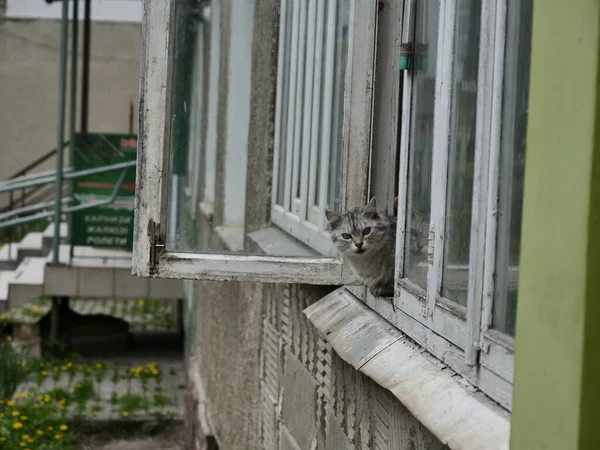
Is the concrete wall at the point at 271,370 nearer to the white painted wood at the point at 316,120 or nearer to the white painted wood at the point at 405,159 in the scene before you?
the white painted wood at the point at 316,120

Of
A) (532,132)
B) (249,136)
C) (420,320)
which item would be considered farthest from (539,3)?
(249,136)

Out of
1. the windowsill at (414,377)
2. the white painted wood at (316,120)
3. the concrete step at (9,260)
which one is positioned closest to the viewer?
the windowsill at (414,377)

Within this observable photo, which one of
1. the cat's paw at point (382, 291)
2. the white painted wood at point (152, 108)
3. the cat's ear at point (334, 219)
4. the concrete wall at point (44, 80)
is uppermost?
the concrete wall at point (44, 80)

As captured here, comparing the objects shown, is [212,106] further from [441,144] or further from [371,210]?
[441,144]

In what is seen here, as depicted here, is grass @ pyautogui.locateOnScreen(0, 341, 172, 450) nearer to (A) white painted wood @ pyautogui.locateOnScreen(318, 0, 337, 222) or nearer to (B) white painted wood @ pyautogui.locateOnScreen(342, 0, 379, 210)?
(A) white painted wood @ pyautogui.locateOnScreen(318, 0, 337, 222)

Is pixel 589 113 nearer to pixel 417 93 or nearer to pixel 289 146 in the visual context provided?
pixel 417 93

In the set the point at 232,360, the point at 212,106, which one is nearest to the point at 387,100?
the point at 212,106

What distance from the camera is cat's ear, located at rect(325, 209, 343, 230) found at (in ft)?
10.8

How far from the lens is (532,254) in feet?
5.56

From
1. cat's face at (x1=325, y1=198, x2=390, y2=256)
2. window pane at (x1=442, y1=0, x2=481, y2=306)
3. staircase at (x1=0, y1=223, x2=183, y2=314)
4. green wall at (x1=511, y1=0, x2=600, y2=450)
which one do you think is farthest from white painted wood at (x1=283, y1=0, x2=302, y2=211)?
staircase at (x1=0, y1=223, x2=183, y2=314)

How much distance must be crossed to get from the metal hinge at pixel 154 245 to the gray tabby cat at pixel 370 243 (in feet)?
1.81

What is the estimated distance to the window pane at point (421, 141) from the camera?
107 inches

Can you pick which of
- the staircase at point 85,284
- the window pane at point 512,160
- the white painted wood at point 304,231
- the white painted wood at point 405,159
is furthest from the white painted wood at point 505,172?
the staircase at point 85,284

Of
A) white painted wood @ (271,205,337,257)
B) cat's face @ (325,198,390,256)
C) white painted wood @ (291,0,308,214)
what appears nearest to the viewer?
cat's face @ (325,198,390,256)
